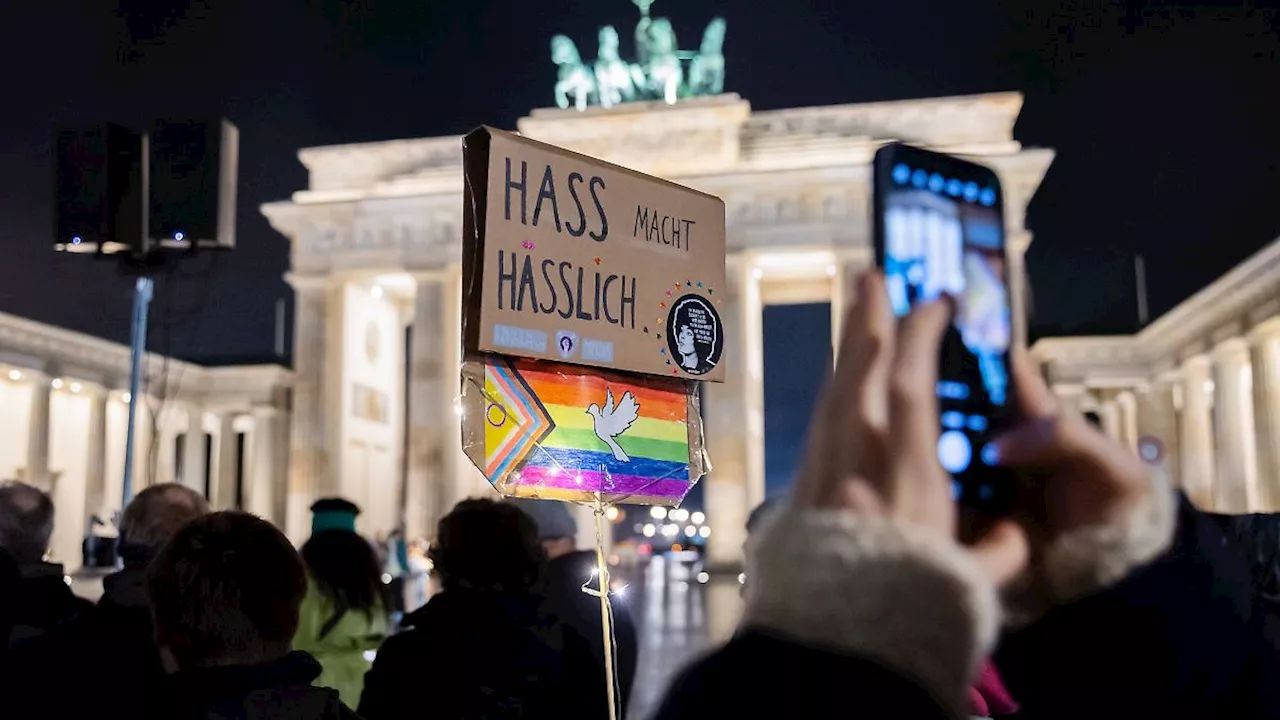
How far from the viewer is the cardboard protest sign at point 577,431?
10.6ft

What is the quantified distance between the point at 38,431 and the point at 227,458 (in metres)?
11.9

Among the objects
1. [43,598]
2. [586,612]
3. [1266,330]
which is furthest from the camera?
[1266,330]

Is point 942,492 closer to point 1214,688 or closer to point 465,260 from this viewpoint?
point 1214,688

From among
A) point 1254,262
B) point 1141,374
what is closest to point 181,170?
point 1254,262

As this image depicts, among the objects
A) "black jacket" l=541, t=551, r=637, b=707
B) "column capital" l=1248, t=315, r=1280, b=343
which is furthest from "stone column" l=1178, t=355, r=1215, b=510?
"black jacket" l=541, t=551, r=637, b=707

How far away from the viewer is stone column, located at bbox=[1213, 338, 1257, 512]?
31.5 meters

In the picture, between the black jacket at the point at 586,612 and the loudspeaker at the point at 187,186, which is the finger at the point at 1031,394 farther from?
the loudspeaker at the point at 187,186

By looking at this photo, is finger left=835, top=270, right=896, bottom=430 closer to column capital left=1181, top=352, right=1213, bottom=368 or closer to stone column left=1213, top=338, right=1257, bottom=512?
stone column left=1213, top=338, right=1257, bottom=512

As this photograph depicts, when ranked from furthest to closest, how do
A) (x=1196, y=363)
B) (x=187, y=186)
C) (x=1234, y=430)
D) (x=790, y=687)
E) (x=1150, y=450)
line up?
(x=1196, y=363) → (x=1234, y=430) → (x=187, y=186) → (x=1150, y=450) → (x=790, y=687)

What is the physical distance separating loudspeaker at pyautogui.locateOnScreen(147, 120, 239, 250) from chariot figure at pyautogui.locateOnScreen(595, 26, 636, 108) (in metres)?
25.7

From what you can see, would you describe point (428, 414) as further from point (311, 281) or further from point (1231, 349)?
point (1231, 349)

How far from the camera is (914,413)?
916 millimetres

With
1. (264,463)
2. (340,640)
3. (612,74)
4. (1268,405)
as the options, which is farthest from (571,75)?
(340,640)

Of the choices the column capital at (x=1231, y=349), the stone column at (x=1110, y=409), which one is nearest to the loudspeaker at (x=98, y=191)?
the column capital at (x=1231, y=349)
